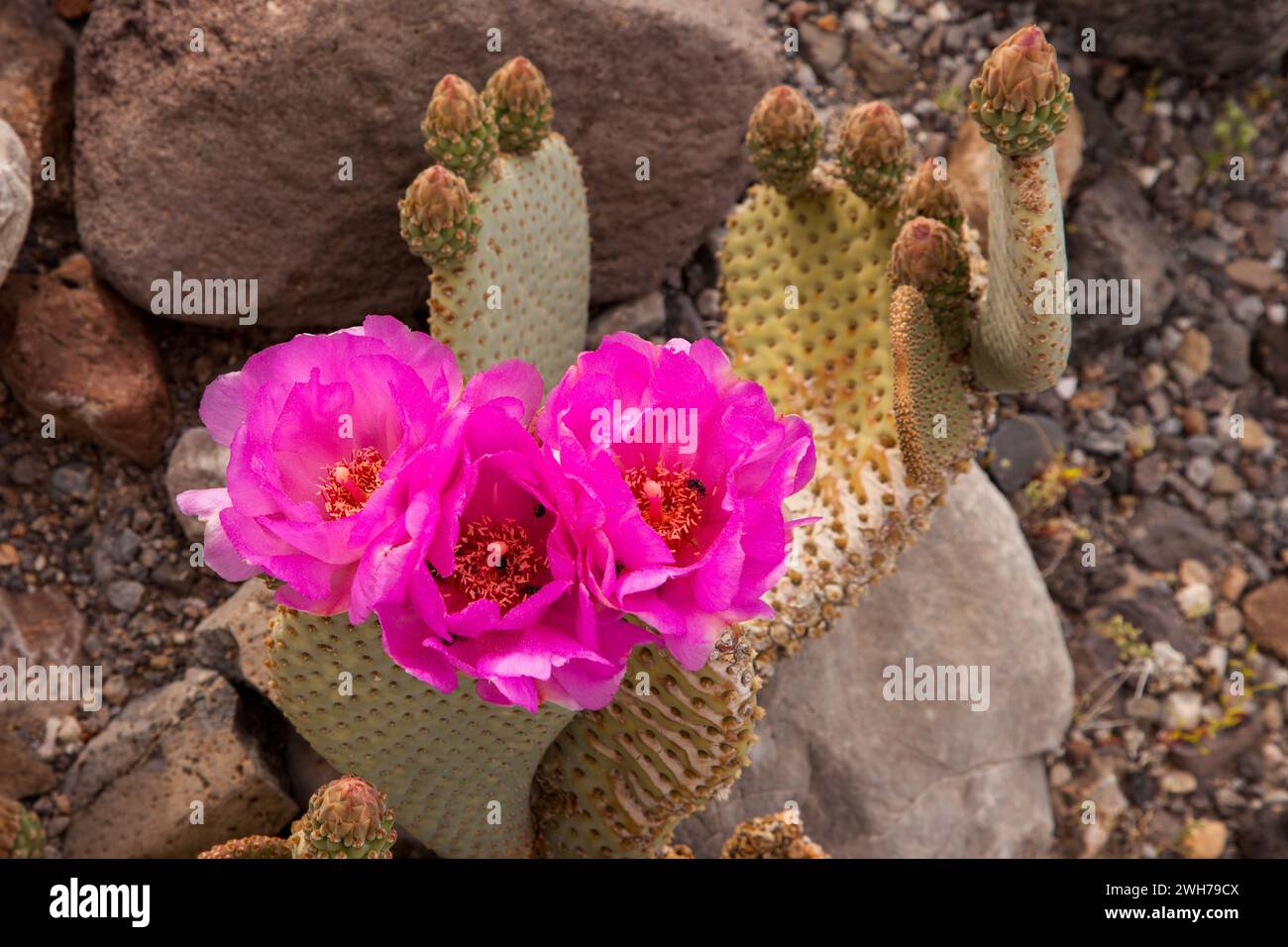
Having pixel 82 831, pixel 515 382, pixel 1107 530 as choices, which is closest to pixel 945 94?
pixel 1107 530

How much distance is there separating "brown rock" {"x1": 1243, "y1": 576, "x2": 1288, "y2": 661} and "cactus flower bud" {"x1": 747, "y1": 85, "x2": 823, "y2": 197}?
176cm

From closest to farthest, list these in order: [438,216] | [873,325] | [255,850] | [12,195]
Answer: [255,850] → [438,216] → [873,325] → [12,195]

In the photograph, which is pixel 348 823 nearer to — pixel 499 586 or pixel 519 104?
pixel 499 586

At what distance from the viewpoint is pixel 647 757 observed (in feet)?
7.08

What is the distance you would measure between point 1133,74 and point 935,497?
5.92ft

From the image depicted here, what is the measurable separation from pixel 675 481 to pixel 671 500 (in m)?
0.02

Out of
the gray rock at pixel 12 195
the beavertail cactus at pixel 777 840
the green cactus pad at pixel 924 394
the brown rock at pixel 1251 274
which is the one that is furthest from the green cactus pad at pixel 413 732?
the brown rock at pixel 1251 274

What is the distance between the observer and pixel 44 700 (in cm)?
280

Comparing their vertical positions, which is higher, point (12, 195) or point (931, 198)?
point (12, 195)

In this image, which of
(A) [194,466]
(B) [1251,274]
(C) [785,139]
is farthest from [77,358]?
(B) [1251,274]

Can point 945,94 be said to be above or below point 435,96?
above

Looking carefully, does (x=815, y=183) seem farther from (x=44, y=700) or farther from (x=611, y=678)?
(x=44, y=700)

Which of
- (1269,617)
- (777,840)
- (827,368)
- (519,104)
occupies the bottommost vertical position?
(777,840)

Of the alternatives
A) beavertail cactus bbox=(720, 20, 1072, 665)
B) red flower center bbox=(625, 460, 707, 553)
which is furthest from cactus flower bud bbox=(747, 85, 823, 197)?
red flower center bbox=(625, 460, 707, 553)
